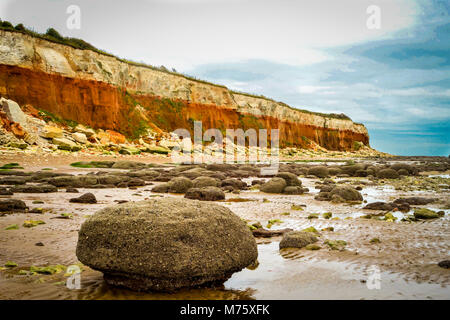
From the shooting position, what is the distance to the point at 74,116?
36.2 m

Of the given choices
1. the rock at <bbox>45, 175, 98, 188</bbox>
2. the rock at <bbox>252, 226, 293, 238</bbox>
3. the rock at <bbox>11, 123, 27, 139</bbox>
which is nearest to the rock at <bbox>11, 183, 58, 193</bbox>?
the rock at <bbox>45, 175, 98, 188</bbox>

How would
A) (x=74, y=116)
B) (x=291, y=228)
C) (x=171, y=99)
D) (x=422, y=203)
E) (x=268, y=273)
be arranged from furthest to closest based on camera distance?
(x=171, y=99) < (x=74, y=116) < (x=422, y=203) < (x=291, y=228) < (x=268, y=273)

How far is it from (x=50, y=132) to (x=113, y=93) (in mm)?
14001

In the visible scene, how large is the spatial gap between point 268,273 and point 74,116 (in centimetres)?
3640

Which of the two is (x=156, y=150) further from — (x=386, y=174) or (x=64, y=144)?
(x=386, y=174)

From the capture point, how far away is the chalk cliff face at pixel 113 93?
32469 mm

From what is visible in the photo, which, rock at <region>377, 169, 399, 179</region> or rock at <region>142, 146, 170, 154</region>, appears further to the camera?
rock at <region>142, 146, 170, 154</region>

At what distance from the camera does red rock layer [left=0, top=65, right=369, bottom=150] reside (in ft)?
106

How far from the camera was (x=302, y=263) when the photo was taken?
200 inches

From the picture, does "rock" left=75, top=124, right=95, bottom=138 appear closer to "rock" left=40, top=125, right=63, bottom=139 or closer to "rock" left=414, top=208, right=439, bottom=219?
"rock" left=40, top=125, right=63, bottom=139
